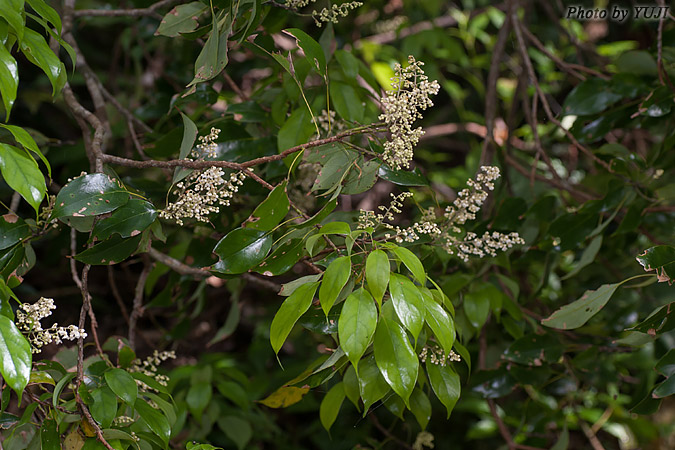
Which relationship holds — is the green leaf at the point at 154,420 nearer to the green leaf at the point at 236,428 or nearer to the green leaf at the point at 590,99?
the green leaf at the point at 236,428

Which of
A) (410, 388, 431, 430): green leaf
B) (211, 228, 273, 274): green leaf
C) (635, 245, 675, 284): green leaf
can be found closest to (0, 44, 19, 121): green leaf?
(211, 228, 273, 274): green leaf

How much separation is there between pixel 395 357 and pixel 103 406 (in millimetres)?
331

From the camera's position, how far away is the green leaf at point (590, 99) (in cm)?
108

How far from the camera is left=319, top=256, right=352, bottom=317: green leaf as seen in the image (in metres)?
0.60

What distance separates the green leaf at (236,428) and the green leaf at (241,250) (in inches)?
24.1

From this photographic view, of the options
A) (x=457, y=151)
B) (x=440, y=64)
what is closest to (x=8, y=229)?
(x=440, y=64)

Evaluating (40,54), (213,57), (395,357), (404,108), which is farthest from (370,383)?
(40,54)

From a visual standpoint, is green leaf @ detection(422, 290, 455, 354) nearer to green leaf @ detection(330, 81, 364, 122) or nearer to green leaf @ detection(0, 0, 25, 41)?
green leaf @ detection(330, 81, 364, 122)

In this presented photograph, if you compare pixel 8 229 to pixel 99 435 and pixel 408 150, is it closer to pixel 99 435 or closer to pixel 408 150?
pixel 99 435

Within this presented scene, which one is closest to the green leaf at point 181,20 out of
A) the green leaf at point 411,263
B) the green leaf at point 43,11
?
the green leaf at point 43,11

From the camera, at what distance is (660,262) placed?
0.73 m

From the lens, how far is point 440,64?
6.02ft

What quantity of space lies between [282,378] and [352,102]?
2.78 feet

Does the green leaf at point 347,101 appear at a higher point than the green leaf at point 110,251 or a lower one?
higher
